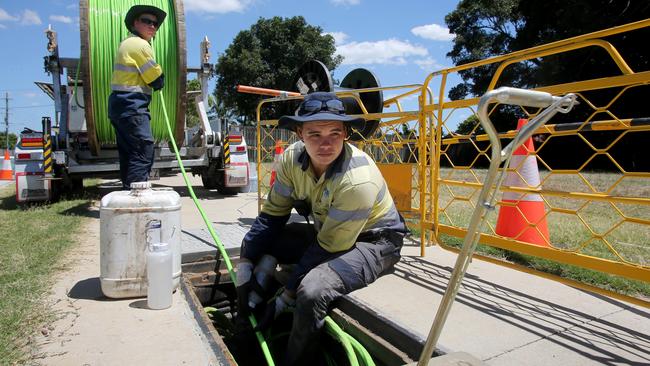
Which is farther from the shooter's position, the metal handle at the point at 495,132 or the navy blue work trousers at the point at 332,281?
the navy blue work trousers at the point at 332,281

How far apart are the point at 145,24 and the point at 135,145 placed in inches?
48.9

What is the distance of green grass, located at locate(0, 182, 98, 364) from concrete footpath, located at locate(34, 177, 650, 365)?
99mm

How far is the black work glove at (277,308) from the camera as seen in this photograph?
2709 millimetres

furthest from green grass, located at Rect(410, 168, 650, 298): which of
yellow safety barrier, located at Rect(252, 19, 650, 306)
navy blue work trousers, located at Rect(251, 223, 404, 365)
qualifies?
navy blue work trousers, located at Rect(251, 223, 404, 365)

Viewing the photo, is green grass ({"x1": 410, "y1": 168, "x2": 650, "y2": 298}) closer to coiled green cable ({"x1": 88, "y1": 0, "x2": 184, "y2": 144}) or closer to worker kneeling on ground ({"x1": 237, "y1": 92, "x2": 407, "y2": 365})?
worker kneeling on ground ({"x1": 237, "y1": 92, "x2": 407, "y2": 365})

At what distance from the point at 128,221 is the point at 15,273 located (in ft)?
3.85

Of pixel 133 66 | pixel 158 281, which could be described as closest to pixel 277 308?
pixel 158 281

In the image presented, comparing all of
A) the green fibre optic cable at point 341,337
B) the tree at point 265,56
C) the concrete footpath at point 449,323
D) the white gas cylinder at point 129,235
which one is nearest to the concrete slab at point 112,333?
the concrete footpath at point 449,323

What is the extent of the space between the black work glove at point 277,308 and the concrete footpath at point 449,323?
416mm

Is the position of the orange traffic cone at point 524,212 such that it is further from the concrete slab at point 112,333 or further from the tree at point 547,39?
the tree at point 547,39

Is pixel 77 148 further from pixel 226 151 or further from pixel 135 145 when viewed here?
pixel 135 145

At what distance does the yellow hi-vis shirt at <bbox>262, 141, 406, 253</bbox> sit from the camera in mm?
2529

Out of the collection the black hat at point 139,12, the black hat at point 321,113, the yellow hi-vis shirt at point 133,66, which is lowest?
the black hat at point 321,113

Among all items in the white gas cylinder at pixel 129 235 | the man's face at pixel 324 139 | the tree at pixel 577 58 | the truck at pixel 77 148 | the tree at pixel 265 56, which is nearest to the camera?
the man's face at pixel 324 139
